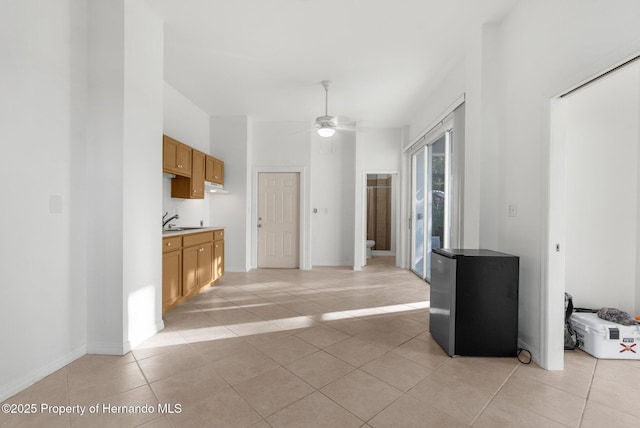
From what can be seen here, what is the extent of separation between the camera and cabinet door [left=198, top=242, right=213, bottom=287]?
4.22 m

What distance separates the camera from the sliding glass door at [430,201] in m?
4.33

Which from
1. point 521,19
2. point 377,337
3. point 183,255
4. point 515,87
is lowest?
point 377,337

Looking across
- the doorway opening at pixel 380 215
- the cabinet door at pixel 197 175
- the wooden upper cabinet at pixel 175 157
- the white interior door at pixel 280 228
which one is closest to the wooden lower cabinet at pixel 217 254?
the cabinet door at pixel 197 175

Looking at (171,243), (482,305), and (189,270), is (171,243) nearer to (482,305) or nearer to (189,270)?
(189,270)

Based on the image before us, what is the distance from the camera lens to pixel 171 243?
3.46m

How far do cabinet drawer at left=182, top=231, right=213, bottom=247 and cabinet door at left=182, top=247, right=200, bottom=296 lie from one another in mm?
76

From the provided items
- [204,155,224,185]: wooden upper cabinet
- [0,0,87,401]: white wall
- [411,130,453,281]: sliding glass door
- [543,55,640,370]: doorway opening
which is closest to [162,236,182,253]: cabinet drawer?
[0,0,87,401]: white wall

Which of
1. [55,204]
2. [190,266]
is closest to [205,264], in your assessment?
[190,266]

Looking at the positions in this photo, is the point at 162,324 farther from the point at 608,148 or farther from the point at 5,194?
the point at 608,148

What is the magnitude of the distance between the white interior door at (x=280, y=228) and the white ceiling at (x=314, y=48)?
1.71 m

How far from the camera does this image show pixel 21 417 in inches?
66.2

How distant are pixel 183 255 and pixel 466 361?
3165 mm

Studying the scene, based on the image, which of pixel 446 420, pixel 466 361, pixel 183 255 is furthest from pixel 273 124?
pixel 446 420

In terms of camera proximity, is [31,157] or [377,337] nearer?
[31,157]
